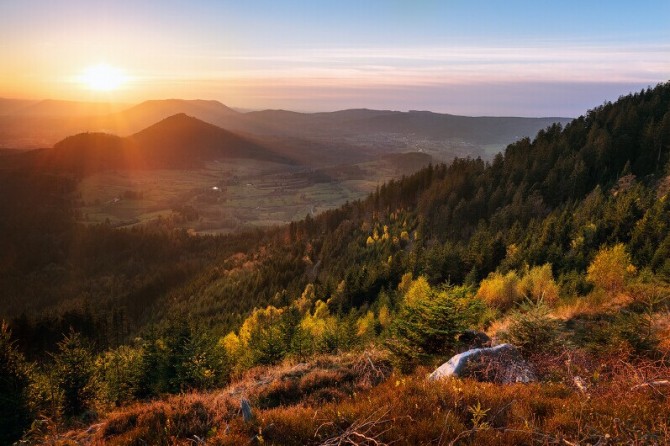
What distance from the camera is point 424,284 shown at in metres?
43.9

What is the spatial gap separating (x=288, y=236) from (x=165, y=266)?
77315 millimetres

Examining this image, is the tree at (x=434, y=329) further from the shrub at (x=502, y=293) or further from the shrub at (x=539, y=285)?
the shrub at (x=539, y=285)

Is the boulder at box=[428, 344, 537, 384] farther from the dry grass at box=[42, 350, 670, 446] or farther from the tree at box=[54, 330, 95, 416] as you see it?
the tree at box=[54, 330, 95, 416]

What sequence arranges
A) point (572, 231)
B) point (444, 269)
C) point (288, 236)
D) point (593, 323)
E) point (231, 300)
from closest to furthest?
point (593, 323), point (572, 231), point (444, 269), point (231, 300), point (288, 236)

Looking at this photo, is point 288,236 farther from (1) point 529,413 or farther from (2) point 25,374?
(1) point 529,413

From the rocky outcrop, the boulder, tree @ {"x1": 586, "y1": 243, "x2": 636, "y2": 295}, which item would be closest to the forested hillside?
tree @ {"x1": 586, "y1": 243, "x2": 636, "y2": 295}

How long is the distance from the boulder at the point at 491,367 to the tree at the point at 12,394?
28.7 metres

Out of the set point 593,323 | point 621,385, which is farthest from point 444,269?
point 621,385

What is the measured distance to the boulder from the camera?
10273 millimetres


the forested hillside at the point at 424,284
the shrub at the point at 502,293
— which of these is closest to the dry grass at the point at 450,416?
the forested hillside at the point at 424,284

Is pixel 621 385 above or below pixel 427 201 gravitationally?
above

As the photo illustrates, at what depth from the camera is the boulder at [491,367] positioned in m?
10.3

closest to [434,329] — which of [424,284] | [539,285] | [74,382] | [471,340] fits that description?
[471,340]

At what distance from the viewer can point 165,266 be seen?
191000mm
